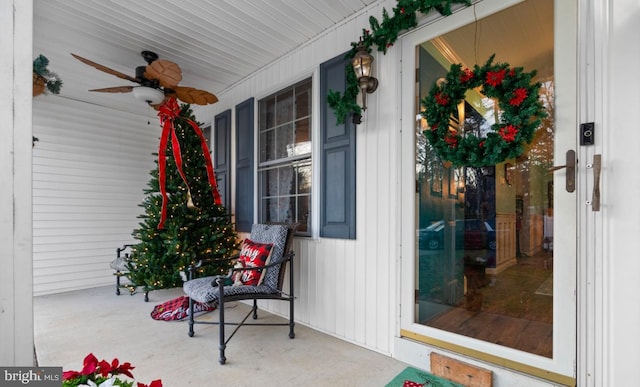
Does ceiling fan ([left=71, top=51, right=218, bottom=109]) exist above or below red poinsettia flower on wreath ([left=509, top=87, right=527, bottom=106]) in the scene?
above

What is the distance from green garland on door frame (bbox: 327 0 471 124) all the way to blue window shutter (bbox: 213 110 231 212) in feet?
6.31

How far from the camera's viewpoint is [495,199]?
1.97 meters

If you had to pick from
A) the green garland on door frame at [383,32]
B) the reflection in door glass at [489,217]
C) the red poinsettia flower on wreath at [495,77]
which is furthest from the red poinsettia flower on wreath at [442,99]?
the green garland on door frame at [383,32]

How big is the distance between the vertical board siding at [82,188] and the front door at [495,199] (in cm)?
446

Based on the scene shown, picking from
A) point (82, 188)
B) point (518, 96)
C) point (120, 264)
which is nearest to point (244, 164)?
point (120, 264)

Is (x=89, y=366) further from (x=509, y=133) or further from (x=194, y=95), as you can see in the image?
(x=194, y=95)

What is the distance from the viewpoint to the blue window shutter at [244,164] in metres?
3.70

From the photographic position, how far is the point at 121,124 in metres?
4.82

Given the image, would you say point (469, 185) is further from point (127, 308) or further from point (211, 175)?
point (127, 308)

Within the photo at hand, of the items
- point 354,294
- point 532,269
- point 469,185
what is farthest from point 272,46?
point 532,269

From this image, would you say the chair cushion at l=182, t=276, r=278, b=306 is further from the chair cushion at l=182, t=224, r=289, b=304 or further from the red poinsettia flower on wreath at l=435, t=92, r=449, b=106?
the red poinsettia flower on wreath at l=435, t=92, r=449, b=106

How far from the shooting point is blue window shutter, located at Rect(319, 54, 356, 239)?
2607 millimetres

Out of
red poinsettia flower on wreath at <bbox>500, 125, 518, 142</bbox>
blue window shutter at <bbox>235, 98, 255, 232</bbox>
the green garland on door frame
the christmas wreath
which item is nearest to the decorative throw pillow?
blue window shutter at <bbox>235, 98, 255, 232</bbox>

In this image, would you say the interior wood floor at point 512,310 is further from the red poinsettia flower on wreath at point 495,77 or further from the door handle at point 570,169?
the red poinsettia flower on wreath at point 495,77
